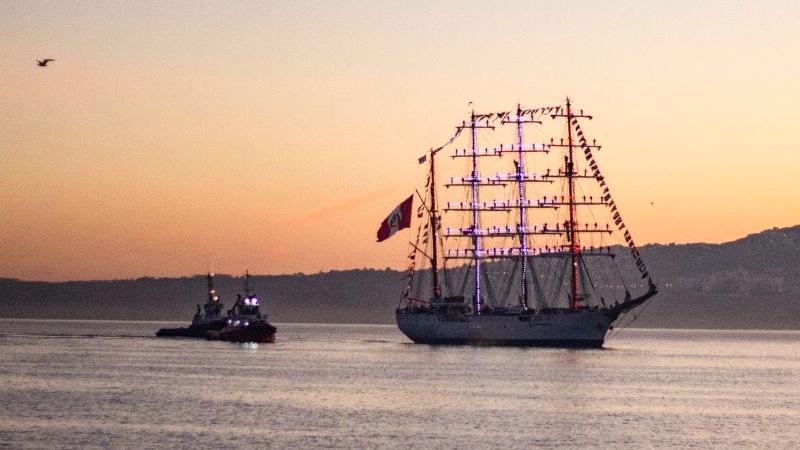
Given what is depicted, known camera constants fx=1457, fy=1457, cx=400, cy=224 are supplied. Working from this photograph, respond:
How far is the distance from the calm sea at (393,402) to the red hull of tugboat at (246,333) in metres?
33.8

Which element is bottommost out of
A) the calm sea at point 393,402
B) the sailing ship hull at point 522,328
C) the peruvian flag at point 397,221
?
the calm sea at point 393,402

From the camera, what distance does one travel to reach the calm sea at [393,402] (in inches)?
2758

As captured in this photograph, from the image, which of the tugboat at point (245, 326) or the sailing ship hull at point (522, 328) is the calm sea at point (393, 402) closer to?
the sailing ship hull at point (522, 328)

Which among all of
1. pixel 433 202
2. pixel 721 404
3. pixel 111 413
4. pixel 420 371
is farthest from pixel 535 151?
pixel 111 413

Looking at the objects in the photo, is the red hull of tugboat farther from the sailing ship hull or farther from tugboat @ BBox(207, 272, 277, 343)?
the sailing ship hull

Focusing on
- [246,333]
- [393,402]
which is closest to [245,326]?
[246,333]

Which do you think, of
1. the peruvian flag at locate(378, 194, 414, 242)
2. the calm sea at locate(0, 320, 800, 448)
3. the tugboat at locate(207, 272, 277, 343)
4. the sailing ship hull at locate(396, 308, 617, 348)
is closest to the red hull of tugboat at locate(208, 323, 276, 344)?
the tugboat at locate(207, 272, 277, 343)

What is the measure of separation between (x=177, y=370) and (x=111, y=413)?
1694 inches

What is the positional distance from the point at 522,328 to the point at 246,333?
42874 mm

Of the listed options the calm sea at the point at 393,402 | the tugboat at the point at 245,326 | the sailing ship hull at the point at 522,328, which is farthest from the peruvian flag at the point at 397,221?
the tugboat at the point at 245,326

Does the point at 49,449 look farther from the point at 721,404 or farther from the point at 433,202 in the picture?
the point at 433,202

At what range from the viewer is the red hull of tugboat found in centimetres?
18788

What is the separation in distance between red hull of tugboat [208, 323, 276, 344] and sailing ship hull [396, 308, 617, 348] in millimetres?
25901

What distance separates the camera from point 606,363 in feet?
463
